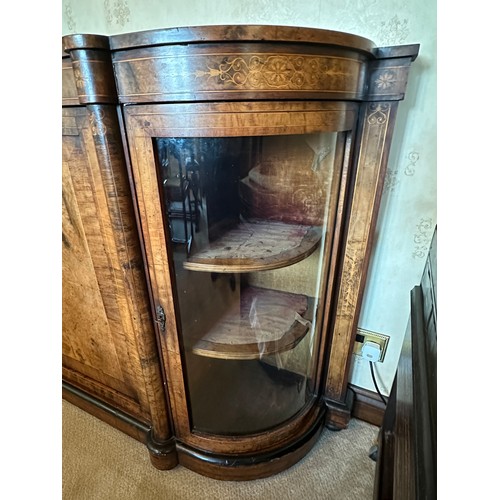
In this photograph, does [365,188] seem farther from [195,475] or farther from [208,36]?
[195,475]

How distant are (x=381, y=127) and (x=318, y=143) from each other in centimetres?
15

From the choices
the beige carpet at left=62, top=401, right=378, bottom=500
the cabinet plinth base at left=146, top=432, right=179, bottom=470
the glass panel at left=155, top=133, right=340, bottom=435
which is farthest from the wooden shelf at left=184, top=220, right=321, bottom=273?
the beige carpet at left=62, top=401, right=378, bottom=500

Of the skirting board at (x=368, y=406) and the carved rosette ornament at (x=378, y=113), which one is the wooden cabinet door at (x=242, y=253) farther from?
the skirting board at (x=368, y=406)

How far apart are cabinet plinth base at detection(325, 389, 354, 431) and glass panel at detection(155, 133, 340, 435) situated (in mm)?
91

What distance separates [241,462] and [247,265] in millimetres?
653

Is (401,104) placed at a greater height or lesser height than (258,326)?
greater

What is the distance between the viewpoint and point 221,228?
88 centimetres

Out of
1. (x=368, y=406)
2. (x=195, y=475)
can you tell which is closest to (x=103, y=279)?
(x=195, y=475)

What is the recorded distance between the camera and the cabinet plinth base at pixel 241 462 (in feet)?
3.36

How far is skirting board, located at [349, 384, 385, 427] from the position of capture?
1.22 meters

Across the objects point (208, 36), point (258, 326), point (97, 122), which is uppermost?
point (208, 36)

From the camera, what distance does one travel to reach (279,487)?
105 centimetres
